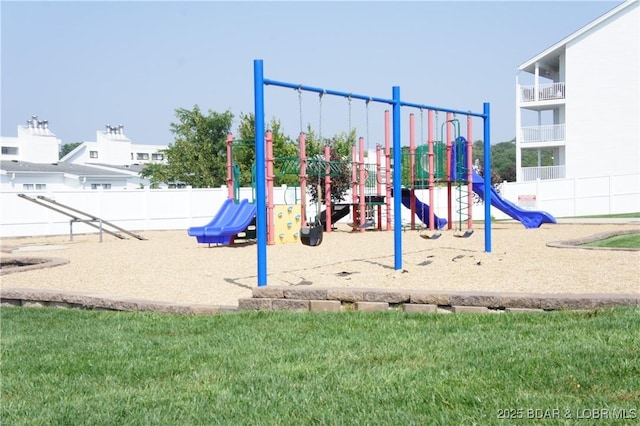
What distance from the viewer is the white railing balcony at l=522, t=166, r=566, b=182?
41.1 m

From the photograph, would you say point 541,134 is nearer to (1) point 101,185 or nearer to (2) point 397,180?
(1) point 101,185

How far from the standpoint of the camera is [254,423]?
3676mm

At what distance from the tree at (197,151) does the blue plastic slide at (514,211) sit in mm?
25611

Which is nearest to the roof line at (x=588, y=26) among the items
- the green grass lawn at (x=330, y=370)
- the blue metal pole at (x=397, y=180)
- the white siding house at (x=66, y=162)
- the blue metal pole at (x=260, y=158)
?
the white siding house at (x=66, y=162)

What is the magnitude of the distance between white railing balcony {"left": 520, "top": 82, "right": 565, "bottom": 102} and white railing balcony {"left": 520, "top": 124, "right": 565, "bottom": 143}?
1688mm

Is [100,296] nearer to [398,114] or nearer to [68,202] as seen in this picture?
[398,114]

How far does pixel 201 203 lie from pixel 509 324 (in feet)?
79.7

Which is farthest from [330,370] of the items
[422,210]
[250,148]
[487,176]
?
[250,148]

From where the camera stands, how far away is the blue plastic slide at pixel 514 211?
21047 mm

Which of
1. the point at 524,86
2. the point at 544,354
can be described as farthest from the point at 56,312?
the point at 524,86

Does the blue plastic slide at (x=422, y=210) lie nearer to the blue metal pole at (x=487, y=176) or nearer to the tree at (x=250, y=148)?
the blue metal pole at (x=487, y=176)

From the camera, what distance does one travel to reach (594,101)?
40.2 meters

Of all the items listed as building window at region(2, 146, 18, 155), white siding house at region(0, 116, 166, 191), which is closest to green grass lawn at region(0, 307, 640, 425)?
white siding house at region(0, 116, 166, 191)

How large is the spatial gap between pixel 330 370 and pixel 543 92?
40277mm
